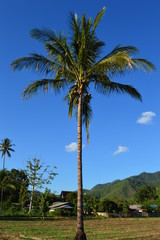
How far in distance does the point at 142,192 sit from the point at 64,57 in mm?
114165

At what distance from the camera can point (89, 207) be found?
49.6m

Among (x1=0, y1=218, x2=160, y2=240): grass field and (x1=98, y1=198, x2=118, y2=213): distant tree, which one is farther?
(x1=98, y1=198, x2=118, y2=213): distant tree

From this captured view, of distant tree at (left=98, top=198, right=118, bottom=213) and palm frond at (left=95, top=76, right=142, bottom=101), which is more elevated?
palm frond at (left=95, top=76, right=142, bottom=101)

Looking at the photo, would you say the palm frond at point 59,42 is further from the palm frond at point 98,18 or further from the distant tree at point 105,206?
the distant tree at point 105,206

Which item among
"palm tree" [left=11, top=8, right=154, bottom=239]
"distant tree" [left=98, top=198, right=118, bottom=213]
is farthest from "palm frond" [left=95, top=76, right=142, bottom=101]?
"distant tree" [left=98, top=198, right=118, bottom=213]

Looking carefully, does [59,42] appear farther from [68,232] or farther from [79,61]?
[68,232]

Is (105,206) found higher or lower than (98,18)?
lower

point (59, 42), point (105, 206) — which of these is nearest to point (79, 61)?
point (59, 42)

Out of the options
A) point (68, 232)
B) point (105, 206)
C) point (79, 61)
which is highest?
point (79, 61)

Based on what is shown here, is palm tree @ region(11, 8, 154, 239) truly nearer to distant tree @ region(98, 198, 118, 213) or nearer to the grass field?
the grass field

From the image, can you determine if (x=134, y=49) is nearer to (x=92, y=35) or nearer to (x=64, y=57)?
(x=92, y=35)

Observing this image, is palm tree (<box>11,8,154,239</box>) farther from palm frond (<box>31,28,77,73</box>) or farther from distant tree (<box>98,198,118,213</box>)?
distant tree (<box>98,198,118,213</box>)

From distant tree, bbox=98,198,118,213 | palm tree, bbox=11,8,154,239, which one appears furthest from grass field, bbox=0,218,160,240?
distant tree, bbox=98,198,118,213

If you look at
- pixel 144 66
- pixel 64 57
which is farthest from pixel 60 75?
pixel 144 66
